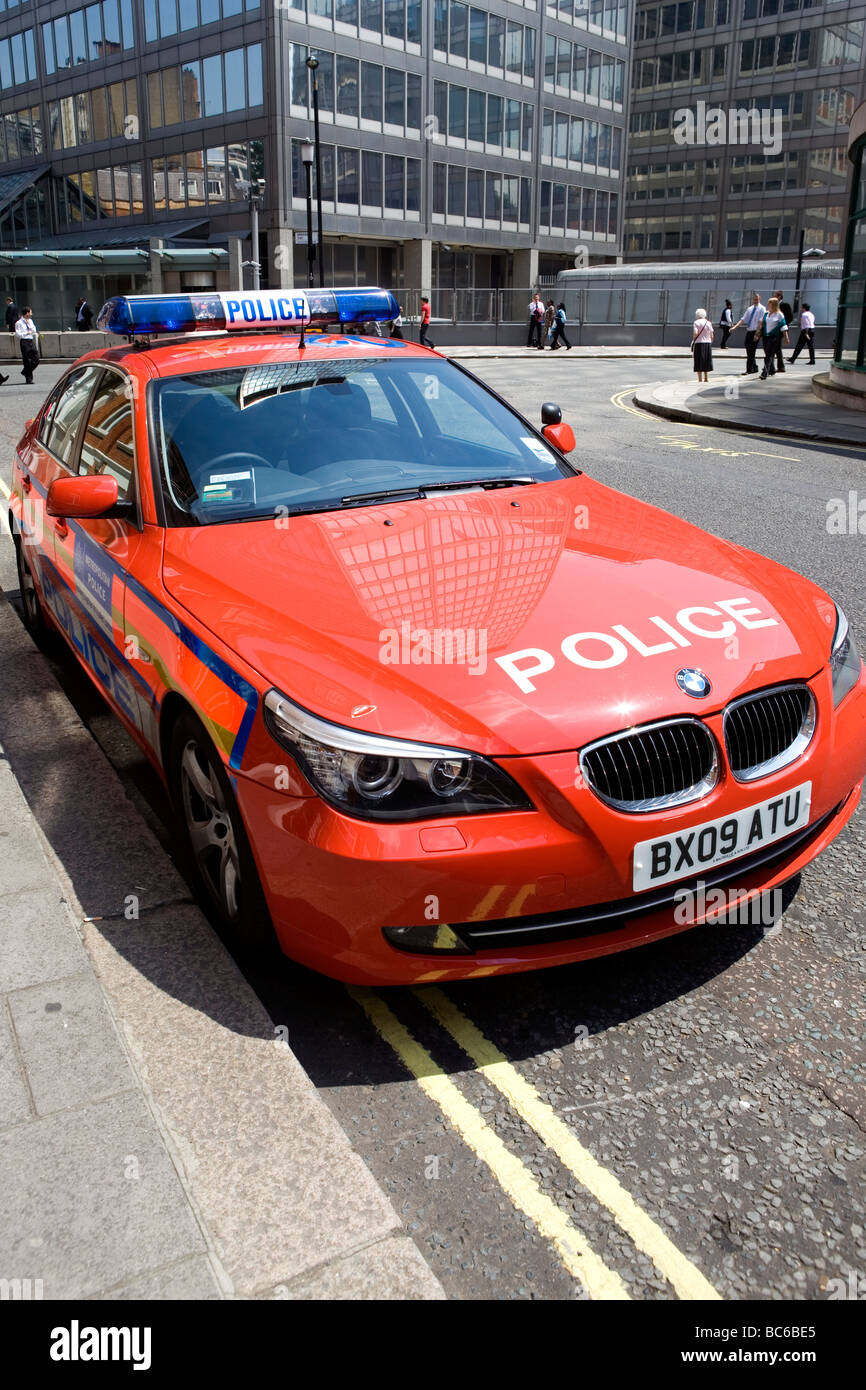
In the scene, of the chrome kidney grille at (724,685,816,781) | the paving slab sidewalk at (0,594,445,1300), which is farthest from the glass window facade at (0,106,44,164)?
the chrome kidney grille at (724,685,816,781)

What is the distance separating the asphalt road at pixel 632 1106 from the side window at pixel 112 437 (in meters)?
1.91

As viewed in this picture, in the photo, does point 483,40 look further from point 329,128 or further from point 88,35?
point 88,35

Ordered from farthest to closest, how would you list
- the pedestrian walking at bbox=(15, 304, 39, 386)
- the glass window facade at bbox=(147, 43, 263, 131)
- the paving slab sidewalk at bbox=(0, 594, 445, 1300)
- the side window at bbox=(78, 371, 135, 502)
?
the glass window facade at bbox=(147, 43, 263, 131), the pedestrian walking at bbox=(15, 304, 39, 386), the side window at bbox=(78, 371, 135, 502), the paving slab sidewalk at bbox=(0, 594, 445, 1300)

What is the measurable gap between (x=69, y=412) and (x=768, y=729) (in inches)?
145

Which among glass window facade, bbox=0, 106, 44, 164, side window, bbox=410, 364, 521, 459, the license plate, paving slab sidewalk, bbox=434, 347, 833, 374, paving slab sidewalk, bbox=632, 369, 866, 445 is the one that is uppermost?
glass window facade, bbox=0, 106, 44, 164

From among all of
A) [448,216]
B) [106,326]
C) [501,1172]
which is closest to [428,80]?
[448,216]

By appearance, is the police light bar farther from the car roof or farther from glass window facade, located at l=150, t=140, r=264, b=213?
glass window facade, located at l=150, t=140, r=264, b=213

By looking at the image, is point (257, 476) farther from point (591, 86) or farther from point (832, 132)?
point (832, 132)

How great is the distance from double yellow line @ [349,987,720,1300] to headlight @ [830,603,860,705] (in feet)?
4.65

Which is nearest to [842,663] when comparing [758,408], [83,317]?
[758,408]

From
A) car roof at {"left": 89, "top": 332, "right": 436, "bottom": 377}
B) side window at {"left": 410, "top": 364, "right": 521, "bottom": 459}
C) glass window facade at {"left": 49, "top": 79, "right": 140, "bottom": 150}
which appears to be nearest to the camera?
car roof at {"left": 89, "top": 332, "right": 436, "bottom": 377}

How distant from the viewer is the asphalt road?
2221 millimetres

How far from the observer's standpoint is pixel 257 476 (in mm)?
3885
